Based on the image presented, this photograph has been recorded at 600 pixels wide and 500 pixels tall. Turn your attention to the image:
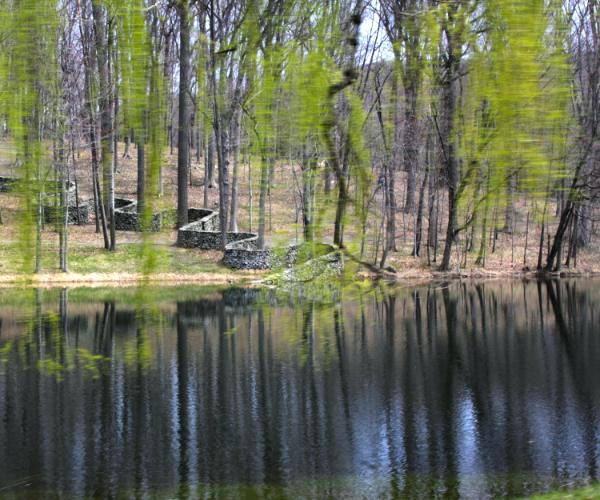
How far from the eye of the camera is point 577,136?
1661mm

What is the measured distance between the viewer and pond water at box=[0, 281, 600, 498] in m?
6.97

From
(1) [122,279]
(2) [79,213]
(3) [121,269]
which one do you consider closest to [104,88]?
(1) [122,279]

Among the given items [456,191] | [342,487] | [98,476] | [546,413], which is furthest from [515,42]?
[546,413]

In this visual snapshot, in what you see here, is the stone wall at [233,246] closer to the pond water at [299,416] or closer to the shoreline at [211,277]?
the shoreline at [211,277]

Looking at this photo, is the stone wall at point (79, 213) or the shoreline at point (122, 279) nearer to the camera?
the shoreline at point (122, 279)

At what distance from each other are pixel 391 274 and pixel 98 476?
21.2ft

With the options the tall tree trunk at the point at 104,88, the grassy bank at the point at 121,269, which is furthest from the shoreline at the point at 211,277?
the tall tree trunk at the point at 104,88

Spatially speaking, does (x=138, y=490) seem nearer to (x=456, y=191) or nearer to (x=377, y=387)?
(x=377, y=387)

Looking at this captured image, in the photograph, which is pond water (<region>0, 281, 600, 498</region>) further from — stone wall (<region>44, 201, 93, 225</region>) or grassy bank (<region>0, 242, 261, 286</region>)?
stone wall (<region>44, 201, 93, 225</region>)

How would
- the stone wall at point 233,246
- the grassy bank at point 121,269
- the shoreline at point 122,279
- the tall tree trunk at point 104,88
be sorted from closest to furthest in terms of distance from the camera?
the tall tree trunk at point 104,88 → the shoreline at point 122,279 → the grassy bank at point 121,269 → the stone wall at point 233,246

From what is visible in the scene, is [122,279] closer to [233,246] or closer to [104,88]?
[233,246]

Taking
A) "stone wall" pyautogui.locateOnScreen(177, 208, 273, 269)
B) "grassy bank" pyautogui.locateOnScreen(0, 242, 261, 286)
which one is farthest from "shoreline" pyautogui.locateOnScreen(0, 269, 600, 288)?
"stone wall" pyautogui.locateOnScreen(177, 208, 273, 269)

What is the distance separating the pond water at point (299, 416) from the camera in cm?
697

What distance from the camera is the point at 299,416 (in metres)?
9.00
